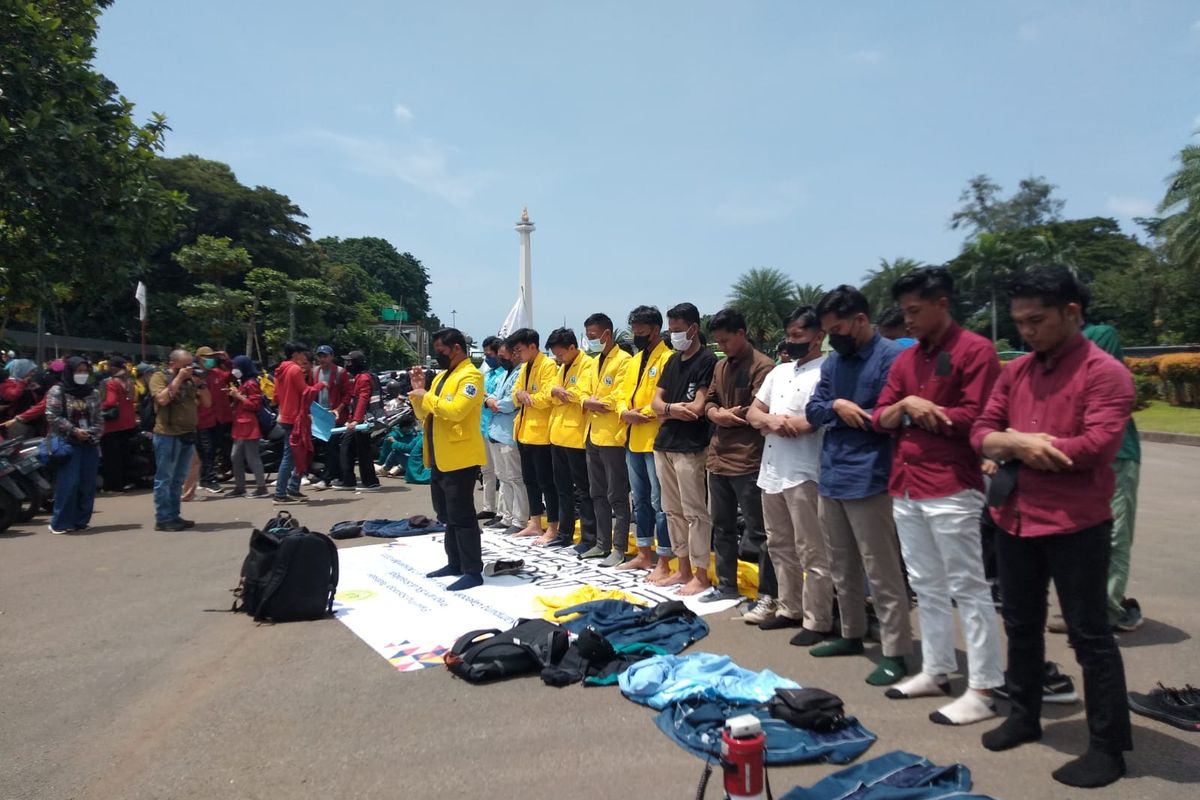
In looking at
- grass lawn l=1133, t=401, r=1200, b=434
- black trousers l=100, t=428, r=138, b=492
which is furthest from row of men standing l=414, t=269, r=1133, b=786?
grass lawn l=1133, t=401, r=1200, b=434

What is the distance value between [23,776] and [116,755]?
0.34 m

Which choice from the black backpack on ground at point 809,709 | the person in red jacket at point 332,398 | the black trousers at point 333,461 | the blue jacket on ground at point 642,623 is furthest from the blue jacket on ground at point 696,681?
the black trousers at point 333,461

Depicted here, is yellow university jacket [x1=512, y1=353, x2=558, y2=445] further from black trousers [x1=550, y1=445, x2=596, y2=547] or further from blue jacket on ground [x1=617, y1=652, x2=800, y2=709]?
blue jacket on ground [x1=617, y1=652, x2=800, y2=709]

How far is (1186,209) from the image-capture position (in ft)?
98.4

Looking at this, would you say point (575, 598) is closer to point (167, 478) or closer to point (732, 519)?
point (732, 519)

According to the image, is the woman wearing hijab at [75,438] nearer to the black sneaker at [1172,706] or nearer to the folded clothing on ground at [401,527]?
the folded clothing on ground at [401,527]

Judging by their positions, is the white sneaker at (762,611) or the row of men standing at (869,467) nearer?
the row of men standing at (869,467)

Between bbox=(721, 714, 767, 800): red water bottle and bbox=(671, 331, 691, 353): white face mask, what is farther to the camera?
bbox=(671, 331, 691, 353): white face mask

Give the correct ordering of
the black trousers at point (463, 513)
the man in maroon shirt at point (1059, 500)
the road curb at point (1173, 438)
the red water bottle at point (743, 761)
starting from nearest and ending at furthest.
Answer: the red water bottle at point (743, 761), the man in maroon shirt at point (1059, 500), the black trousers at point (463, 513), the road curb at point (1173, 438)

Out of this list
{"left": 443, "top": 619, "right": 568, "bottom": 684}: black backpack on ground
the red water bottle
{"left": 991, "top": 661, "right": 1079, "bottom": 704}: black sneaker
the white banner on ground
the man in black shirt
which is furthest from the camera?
the man in black shirt

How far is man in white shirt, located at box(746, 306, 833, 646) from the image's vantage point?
4.73 metres

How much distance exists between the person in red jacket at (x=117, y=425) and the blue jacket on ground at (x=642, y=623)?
353 inches

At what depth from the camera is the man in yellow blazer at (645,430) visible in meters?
6.43

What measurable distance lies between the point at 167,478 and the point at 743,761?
330 inches
